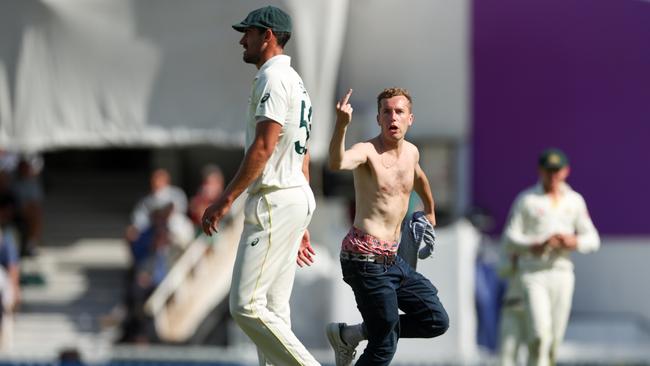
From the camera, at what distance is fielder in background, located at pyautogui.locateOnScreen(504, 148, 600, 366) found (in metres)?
12.1

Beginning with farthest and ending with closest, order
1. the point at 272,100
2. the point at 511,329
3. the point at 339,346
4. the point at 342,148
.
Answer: the point at 511,329 < the point at 339,346 < the point at 272,100 < the point at 342,148

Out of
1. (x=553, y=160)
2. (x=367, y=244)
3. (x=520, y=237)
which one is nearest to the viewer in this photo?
(x=367, y=244)

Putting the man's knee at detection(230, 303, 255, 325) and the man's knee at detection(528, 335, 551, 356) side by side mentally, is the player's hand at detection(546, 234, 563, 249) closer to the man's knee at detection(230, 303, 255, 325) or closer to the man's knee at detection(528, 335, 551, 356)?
the man's knee at detection(528, 335, 551, 356)

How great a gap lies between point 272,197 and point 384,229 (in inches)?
22.6

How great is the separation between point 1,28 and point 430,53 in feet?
14.6

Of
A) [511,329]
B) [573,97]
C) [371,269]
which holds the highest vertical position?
[573,97]

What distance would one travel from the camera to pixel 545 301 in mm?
12109

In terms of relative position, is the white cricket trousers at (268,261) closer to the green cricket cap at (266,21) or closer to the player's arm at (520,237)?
the green cricket cap at (266,21)

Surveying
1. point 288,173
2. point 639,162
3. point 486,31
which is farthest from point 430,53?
point 288,173

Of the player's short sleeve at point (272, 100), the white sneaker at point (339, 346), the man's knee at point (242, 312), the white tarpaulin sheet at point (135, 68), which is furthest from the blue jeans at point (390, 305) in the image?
the white tarpaulin sheet at point (135, 68)

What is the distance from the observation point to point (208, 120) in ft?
54.6

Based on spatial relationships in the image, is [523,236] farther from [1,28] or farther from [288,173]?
[1,28]

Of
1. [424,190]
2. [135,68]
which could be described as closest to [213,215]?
[424,190]

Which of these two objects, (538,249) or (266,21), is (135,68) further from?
(266,21)
